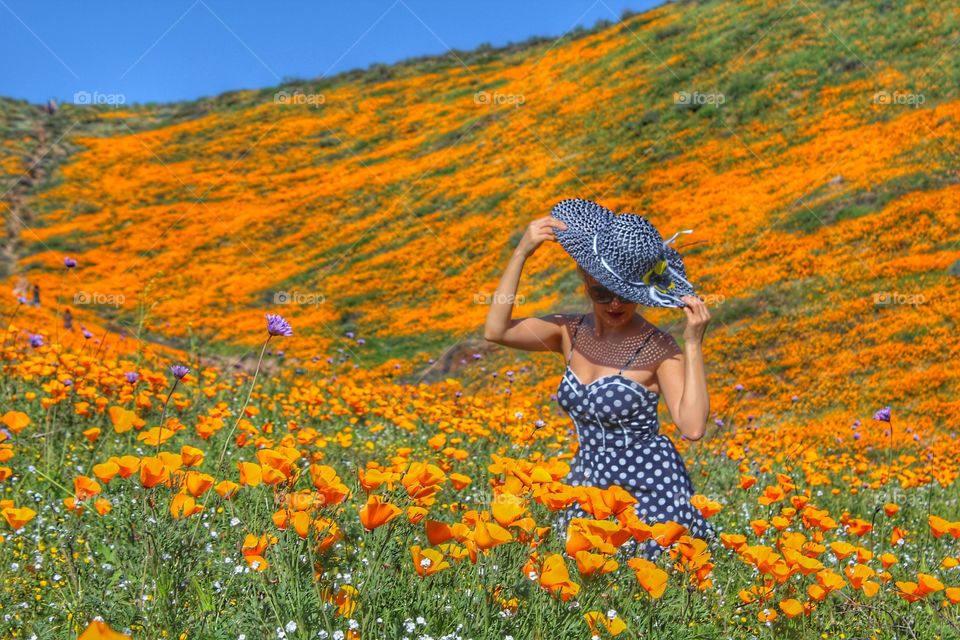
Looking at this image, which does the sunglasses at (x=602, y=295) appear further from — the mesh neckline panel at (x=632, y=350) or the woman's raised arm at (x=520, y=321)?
the woman's raised arm at (x=520, y=321)

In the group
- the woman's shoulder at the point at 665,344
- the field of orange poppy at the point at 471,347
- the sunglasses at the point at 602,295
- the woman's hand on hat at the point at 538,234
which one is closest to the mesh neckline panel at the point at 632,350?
the woman's shoulder at the point at 665,344

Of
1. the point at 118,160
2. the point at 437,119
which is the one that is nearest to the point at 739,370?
the point at 437,119

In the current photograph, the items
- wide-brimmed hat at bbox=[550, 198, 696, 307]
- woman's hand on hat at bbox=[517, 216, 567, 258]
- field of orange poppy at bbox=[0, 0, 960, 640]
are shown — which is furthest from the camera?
woman's hand on hat at bbox=[517, 216, 567, 258]

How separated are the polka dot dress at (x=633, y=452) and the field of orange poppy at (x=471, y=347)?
1.20ft

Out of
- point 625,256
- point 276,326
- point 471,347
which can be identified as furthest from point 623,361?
point 471,347

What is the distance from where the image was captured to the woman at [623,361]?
3.47 meters

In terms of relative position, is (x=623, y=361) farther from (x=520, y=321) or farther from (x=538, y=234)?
(x=538, y=234)

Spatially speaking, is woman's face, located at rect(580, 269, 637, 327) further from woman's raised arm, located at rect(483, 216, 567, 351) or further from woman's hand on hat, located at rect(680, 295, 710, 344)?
woman's hand on hat, located at rect(680, 295, 710, 344)

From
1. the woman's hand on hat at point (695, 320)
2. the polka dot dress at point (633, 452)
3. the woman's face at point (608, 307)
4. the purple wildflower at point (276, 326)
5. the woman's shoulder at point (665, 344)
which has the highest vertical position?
the purple wildflower at point (276, 326)

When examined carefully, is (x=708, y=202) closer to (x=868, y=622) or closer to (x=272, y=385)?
(x=272, y=385)

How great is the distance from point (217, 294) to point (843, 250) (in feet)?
60.9

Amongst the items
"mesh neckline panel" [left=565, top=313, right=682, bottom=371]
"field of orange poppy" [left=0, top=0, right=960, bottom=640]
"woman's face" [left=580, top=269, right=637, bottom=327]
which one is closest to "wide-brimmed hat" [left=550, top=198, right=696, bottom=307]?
"woman's face" [left=580, top=269, right=637, bottom=327]

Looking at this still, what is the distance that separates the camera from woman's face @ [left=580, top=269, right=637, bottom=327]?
11.9 feet

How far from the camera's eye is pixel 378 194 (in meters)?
31.2
